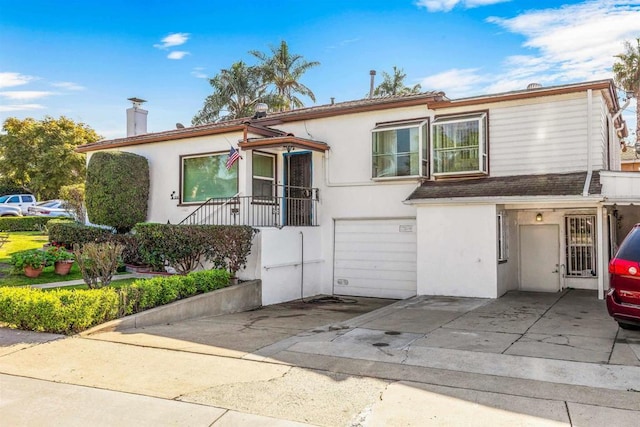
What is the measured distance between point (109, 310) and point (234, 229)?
165 inches

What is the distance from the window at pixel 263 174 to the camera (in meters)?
14.6

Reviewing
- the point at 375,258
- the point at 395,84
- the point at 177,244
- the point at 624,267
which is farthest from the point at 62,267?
the point at 395,84

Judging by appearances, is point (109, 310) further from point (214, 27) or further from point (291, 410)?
point (214, 27)

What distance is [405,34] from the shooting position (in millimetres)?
15344

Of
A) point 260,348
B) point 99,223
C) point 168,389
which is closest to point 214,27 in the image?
point 99,223

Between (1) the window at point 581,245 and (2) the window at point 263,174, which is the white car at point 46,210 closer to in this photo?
(2) the window at point 263,174

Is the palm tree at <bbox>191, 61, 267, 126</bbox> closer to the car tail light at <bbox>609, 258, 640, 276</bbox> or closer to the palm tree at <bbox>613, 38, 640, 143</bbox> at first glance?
the palm tree at <bbox>613, 38, 640, 143</bbox>

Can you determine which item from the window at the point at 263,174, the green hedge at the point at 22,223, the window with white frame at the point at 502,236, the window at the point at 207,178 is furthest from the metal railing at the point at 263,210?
the green hedge at the point at 22,223

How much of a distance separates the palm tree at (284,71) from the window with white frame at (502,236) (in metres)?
22.0

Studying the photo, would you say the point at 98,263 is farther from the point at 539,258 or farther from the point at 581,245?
the point at 581,245

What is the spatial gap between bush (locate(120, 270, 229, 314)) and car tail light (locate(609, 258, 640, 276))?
798 cm

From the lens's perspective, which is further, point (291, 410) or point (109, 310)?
point (109, 310)

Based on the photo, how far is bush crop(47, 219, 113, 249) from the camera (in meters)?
15.0

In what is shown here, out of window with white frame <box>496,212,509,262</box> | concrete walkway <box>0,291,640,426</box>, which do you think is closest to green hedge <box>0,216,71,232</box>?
concrete walkway <box>0,291,640,426</box>
